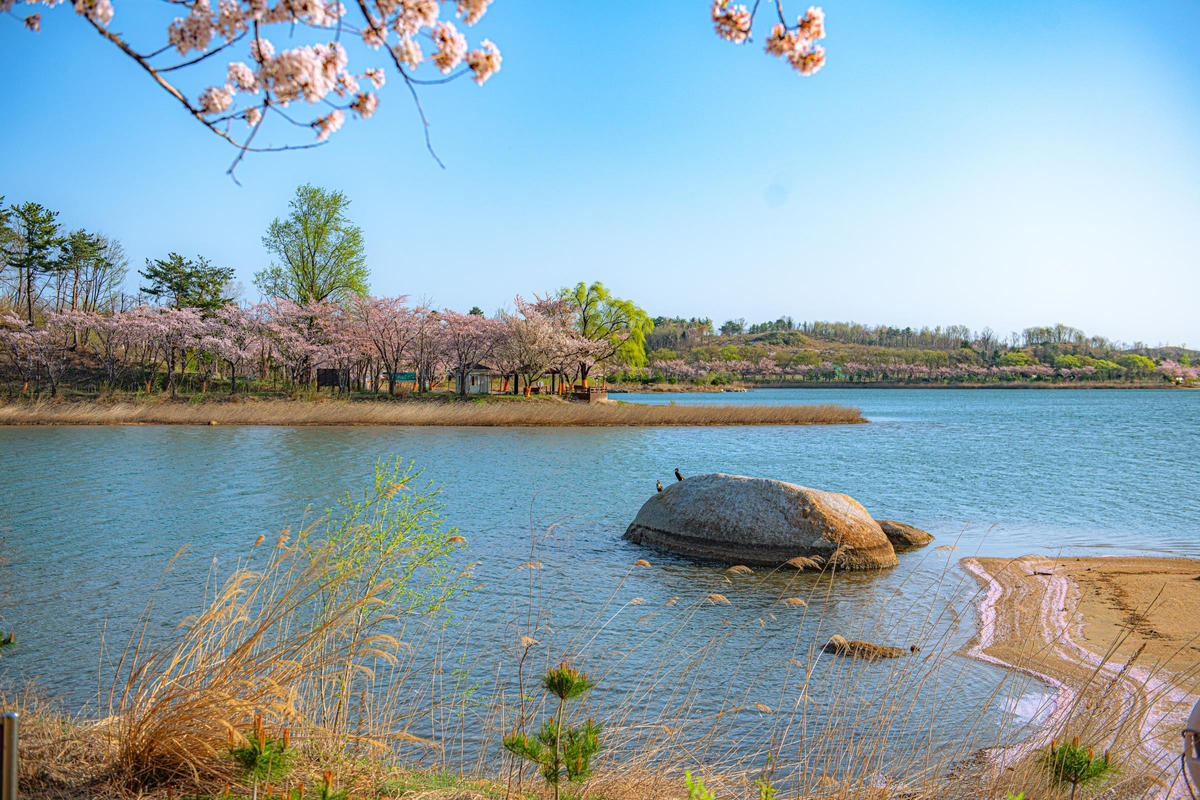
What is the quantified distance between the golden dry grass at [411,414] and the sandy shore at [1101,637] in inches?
1220

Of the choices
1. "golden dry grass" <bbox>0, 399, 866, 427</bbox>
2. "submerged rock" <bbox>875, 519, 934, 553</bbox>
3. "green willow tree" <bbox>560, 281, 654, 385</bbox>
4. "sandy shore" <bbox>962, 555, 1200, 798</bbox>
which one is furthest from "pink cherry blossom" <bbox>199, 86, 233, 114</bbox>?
"green willow tree" <bbox>560, 281, 654, 385</bbox>

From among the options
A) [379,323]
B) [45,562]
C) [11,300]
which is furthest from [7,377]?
[45,562]

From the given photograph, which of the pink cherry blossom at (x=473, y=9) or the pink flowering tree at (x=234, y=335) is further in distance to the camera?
the pink flowering tree at (x=234, y=335)

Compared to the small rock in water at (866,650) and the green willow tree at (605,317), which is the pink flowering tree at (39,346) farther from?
the small rock in water at (866,650)

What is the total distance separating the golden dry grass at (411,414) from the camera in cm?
3578

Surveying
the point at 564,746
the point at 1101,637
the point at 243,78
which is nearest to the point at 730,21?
the point at 243,78

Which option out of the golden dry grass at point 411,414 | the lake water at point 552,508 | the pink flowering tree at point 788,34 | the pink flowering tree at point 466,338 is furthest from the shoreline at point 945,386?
the pink flowering tree at point 788,34

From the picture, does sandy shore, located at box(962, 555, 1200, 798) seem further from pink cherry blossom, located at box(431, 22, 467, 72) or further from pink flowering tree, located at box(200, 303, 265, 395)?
pink flowering tree, located at box(200, 303, 265, 395)

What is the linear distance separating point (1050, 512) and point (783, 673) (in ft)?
42.0

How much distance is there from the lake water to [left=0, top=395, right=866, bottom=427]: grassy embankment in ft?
8.75

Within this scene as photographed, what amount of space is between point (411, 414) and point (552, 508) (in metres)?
24.9

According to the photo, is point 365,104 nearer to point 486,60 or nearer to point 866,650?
point 486,60

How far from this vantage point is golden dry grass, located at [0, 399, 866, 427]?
3578 cm

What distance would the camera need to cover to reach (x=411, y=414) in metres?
39.4
